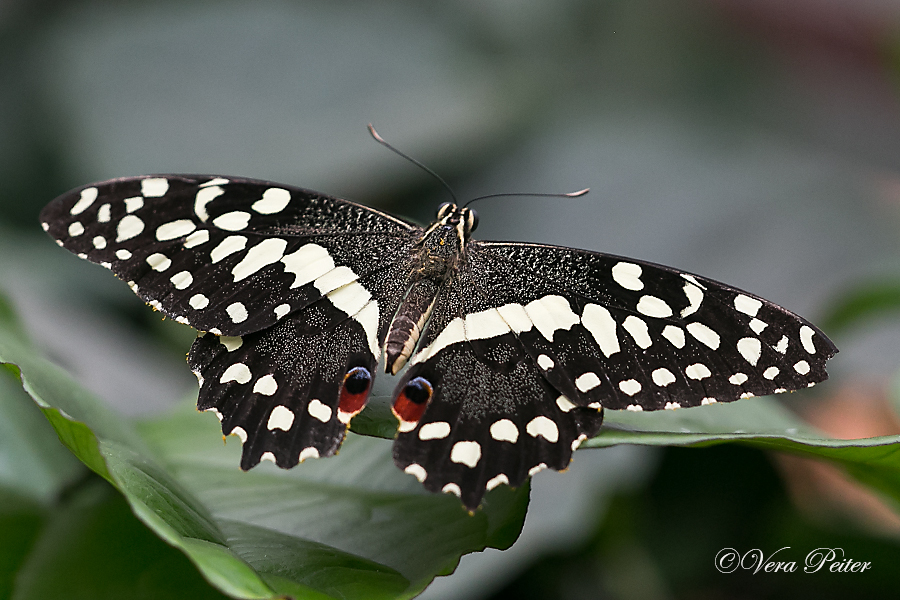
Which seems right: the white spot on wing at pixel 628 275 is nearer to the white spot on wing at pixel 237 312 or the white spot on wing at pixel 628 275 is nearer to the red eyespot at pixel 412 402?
the red eyespot at pixel 412 402

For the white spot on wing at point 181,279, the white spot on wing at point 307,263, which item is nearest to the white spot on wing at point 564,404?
the white spot on wing at point 307,263

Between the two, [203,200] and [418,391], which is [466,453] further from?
[203,200]

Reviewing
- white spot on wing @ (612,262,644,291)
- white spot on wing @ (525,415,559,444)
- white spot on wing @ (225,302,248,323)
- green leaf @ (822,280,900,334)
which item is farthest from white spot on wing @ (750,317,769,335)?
green leaf @ (822,280,900,334)

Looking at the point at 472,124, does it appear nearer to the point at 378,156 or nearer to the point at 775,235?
the point at 378,156

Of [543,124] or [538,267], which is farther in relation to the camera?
[543,124]

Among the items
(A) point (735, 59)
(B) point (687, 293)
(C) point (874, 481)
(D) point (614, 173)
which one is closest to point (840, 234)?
(D) point (614, 173)

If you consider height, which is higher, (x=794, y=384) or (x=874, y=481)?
(x=794, y=384)

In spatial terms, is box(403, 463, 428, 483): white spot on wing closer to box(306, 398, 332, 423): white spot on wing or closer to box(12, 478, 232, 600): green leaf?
box(306, 398, 332, 423): white spot on wing
